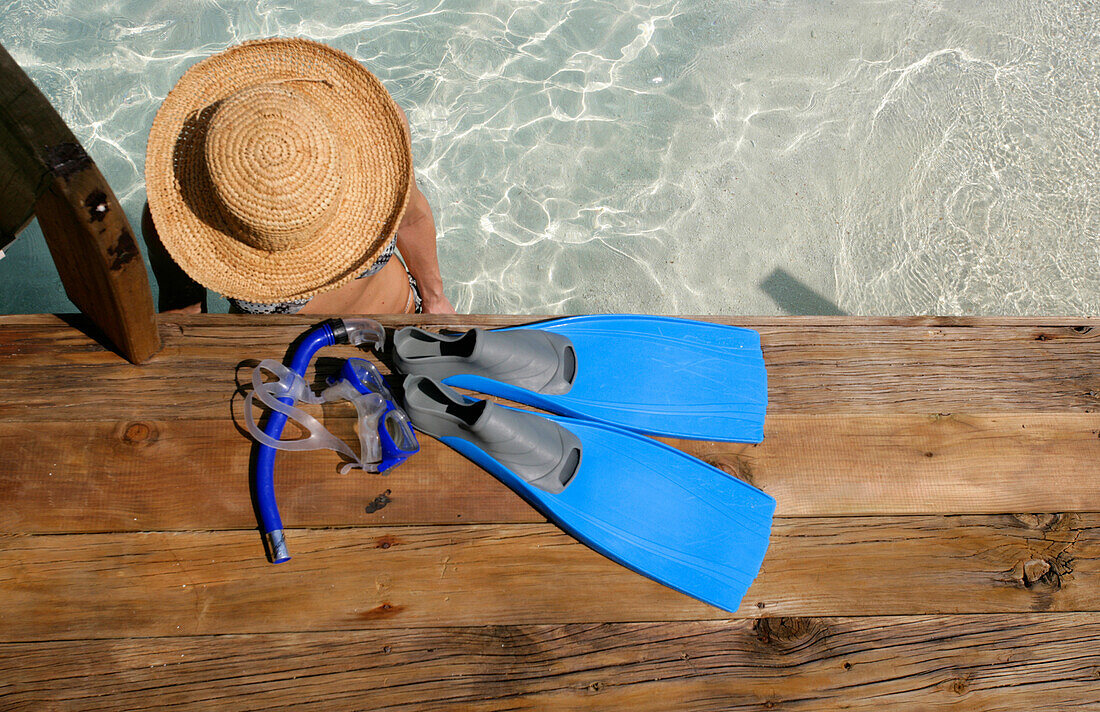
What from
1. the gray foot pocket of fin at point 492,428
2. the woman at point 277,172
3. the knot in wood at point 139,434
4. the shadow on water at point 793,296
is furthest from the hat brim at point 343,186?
the shadow on water at point 793,296

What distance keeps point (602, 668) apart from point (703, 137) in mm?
3236

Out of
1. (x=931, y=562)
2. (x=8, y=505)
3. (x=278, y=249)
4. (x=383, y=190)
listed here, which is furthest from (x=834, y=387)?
(x=8, y=505)

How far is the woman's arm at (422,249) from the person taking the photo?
237cm

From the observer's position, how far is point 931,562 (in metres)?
1.81

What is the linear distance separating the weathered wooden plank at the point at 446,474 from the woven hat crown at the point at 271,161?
59cm

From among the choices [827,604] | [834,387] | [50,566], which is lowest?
[827,604]

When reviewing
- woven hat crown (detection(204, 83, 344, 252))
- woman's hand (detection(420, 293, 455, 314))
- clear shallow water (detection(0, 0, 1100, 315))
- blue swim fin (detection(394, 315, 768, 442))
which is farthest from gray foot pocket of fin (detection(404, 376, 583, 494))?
clear shallow water (detection(0, 0, 1100, 315))

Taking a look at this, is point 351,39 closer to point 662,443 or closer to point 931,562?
point 662,443

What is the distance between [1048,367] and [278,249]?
2.43 meters

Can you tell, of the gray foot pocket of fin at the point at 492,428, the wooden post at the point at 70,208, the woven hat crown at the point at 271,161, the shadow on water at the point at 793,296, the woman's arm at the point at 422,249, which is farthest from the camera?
the shadow on water at the point at 793,296

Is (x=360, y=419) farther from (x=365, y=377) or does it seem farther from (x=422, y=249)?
(x=422, y=249)

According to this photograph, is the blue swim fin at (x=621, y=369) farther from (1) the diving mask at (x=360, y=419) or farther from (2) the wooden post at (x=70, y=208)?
(2) the wooden post at (x=70, y=208)

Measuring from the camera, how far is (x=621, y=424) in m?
2.00

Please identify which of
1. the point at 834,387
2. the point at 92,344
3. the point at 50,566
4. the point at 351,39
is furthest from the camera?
the point at 351,39
